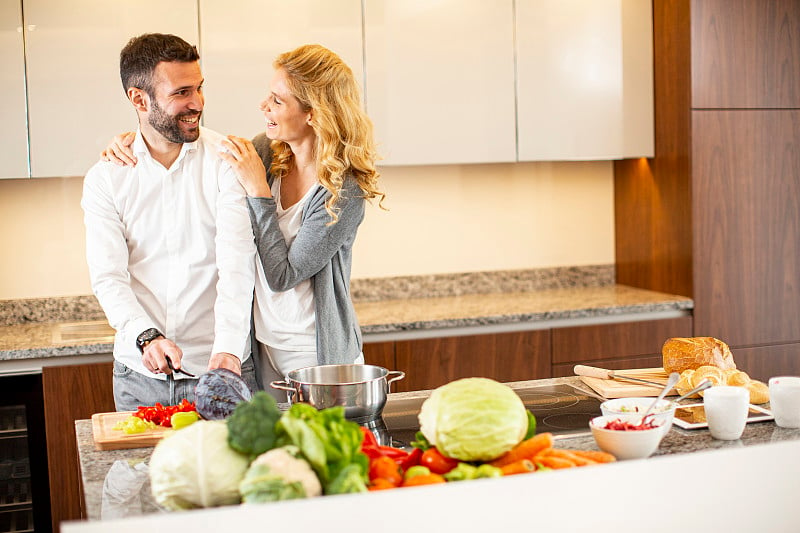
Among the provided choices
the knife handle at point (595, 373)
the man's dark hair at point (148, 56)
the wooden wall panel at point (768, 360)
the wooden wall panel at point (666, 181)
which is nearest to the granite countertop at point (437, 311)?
the wooden wall panel at point (666, 181)

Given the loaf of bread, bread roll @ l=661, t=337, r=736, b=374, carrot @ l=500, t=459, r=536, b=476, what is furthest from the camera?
bread roll @ l=661, t=337, r=736, b=374

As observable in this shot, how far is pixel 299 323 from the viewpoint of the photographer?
8.40 feet

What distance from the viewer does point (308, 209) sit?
2.52 meters

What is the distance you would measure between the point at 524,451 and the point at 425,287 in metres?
2.63

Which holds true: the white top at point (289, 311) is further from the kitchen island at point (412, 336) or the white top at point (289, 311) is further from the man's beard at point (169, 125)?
the kitchen island at point (412, 336)

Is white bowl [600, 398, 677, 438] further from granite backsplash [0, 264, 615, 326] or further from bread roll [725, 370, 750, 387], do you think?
granite backsplash [0, 264, 615, 326]

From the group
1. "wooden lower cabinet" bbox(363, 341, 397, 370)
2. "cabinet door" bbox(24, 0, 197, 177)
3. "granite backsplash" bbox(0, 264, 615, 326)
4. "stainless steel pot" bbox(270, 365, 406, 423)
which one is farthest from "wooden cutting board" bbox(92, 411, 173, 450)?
"granite backsplash" bbox(0, 264, 615, 326)

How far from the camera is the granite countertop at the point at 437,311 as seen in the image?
3.21 m

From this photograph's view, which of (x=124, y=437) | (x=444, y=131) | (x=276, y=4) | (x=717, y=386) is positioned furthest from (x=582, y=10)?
(x=124, y=437)

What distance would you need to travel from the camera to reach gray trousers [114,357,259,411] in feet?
8.21

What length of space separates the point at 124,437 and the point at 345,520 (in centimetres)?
85

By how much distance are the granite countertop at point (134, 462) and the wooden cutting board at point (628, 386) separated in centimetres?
23

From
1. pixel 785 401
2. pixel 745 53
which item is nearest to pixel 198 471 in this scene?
pixel 785 401

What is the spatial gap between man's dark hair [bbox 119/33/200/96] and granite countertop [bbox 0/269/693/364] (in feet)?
3.31
